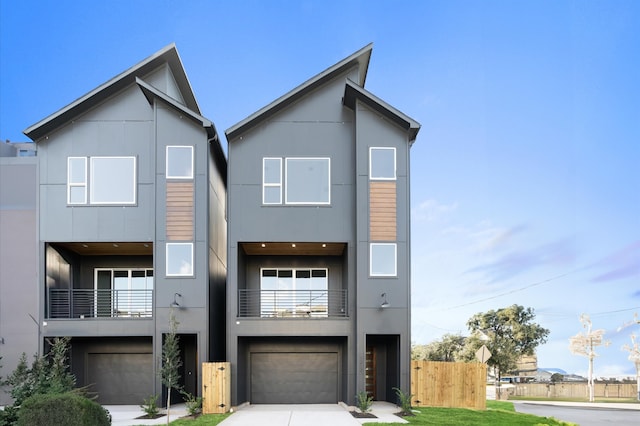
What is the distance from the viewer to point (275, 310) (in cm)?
1986

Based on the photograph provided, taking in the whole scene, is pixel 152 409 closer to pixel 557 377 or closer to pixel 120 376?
pixel 120 376

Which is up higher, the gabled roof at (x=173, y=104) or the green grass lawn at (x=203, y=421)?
the gabled roof at (x=173, y=104)

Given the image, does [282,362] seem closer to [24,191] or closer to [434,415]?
[434,415]

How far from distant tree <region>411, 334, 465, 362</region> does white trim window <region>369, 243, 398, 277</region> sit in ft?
80.3

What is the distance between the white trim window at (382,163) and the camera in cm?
1794

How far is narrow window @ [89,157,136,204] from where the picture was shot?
18.0 m

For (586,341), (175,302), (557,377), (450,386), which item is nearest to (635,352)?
(586,341)

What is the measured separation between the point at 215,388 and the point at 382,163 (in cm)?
881

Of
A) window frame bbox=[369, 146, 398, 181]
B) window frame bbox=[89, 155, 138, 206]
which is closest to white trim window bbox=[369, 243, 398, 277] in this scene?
window frame bbox=[369, 146, 398, 181]

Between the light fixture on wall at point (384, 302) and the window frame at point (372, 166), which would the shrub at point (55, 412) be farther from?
the window frame at point (372, 166)

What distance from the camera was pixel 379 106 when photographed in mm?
17797

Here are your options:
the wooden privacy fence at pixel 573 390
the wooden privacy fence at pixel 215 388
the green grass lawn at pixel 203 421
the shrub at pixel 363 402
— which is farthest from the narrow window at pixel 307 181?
the wooden privacy fence at pixel 573 390

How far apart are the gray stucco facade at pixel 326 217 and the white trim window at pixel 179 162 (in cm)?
135

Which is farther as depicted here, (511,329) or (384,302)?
(511,329)
